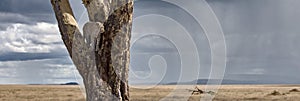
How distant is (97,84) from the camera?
1054cm

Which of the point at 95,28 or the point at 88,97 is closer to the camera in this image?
the point at 95,28

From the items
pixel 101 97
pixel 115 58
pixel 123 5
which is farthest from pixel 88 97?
pixel 123 5

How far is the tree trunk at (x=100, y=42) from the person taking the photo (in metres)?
10.4

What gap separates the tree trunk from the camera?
34.0 feet

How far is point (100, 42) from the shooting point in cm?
1036

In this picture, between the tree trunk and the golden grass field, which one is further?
the golden grass field

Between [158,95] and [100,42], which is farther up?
[158,95]

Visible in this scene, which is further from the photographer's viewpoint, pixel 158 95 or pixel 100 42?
pixel 158 95

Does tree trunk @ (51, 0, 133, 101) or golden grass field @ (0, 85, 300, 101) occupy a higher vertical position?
golden grass field @ (0, 85, 300, 101)

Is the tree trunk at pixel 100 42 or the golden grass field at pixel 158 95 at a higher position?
the golden grass field at pixel 158 95

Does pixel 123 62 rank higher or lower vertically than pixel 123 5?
lower

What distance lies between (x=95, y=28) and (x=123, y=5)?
77 centimetres

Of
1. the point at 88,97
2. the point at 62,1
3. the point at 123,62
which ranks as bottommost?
the point at 88,97

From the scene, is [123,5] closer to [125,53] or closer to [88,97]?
[125,53]
